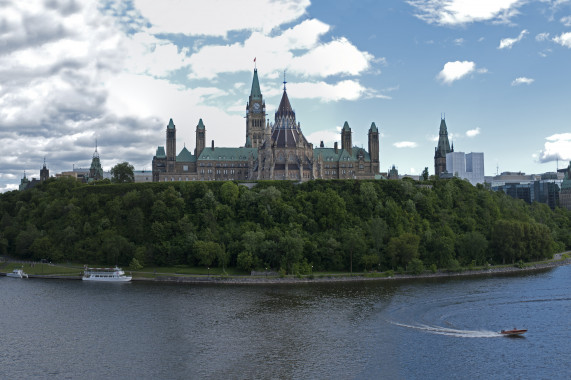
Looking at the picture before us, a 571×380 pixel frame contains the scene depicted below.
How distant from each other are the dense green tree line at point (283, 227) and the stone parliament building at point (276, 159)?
2832 cm

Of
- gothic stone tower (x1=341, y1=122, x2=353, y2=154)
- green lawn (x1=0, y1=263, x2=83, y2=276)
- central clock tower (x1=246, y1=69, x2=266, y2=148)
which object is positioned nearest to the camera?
green lawn (x1=0, y1=263, x2=83, y2=276)

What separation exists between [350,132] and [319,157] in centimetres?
3044

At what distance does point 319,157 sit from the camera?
150625mm

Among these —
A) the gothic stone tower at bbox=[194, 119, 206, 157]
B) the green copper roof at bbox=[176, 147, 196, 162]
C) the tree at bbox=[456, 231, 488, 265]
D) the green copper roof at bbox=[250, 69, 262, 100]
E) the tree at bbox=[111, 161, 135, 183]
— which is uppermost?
the green copper roof at bbox=[250, 69, 262, 100]

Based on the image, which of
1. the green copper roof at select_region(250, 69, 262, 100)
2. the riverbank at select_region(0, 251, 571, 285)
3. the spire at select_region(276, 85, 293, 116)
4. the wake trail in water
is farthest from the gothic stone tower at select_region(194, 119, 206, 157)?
the wake trail in water

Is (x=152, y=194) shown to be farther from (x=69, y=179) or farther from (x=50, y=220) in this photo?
(x=69, y=179)

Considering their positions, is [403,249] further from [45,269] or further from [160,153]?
[160,153]

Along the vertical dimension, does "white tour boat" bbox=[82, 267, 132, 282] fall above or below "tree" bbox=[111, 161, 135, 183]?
below

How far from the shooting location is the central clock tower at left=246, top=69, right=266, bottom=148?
607ft

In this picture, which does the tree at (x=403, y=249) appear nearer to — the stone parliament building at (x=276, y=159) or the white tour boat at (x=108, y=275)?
the white tour boat at (x=108, y=275)

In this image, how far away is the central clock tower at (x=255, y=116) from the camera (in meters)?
185

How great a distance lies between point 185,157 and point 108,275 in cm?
7519

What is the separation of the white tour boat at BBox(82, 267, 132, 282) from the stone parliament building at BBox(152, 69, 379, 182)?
5787 cm

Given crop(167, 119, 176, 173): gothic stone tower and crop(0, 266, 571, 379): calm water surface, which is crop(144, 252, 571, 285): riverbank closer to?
crop(0, 266, 571, 379): calm water surface
